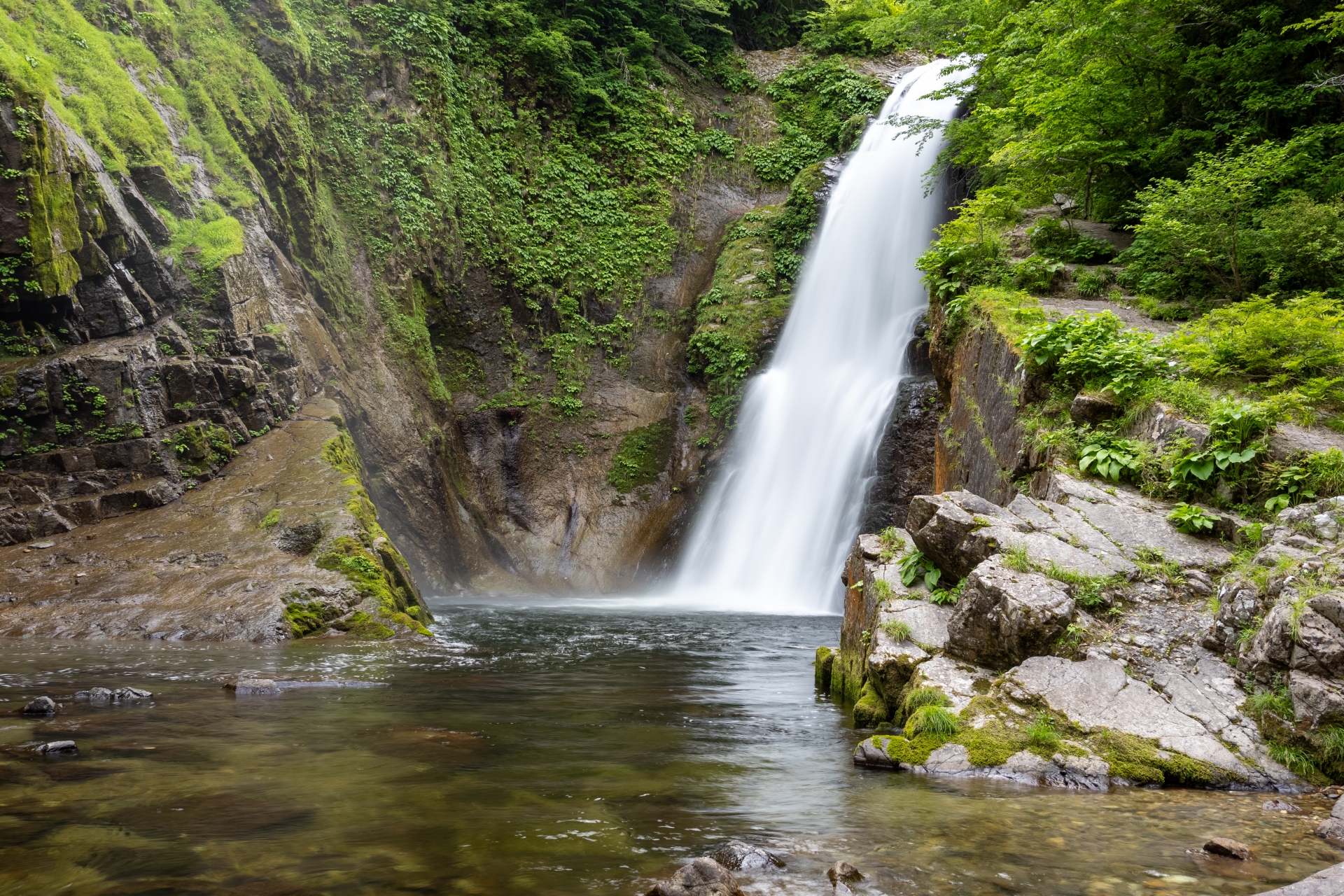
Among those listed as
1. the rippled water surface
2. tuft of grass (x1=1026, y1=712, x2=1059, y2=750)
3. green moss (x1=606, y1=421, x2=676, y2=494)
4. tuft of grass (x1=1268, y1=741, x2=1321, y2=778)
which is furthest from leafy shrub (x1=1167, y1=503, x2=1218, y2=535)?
green moss (x1=606, y1=421, x2=676, y2=494)

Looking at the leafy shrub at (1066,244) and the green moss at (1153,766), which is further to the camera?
the leafy shrub at (1066,244)

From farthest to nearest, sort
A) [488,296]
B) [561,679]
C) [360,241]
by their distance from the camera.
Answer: [488,296], [360,241], [561,679]

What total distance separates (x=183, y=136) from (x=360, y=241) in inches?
173

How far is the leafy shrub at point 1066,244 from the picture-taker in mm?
13047

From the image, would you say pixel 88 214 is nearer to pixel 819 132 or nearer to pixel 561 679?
pixel 561 679

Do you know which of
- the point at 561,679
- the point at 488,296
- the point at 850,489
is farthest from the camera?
the point at 488,296

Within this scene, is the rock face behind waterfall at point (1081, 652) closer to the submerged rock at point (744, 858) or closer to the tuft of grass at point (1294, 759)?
the tuft of grass at point (1294, 759)

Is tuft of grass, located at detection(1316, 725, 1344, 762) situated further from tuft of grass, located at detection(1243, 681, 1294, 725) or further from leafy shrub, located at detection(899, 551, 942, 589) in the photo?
leafy shrub, located at detection(899, 551, 942, 589)

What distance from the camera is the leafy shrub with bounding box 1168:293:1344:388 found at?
→ 24.6 feet

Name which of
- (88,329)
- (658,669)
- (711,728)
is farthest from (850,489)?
(88,329)

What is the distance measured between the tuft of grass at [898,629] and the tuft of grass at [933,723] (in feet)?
3.19

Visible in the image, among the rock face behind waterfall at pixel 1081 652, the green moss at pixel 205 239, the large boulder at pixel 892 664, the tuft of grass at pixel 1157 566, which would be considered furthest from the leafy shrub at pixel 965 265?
the green moss at pixel 205 239

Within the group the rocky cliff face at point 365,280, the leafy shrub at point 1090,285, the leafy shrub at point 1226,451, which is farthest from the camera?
the rocky cliff face at point 365,280

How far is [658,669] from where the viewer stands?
954cm
